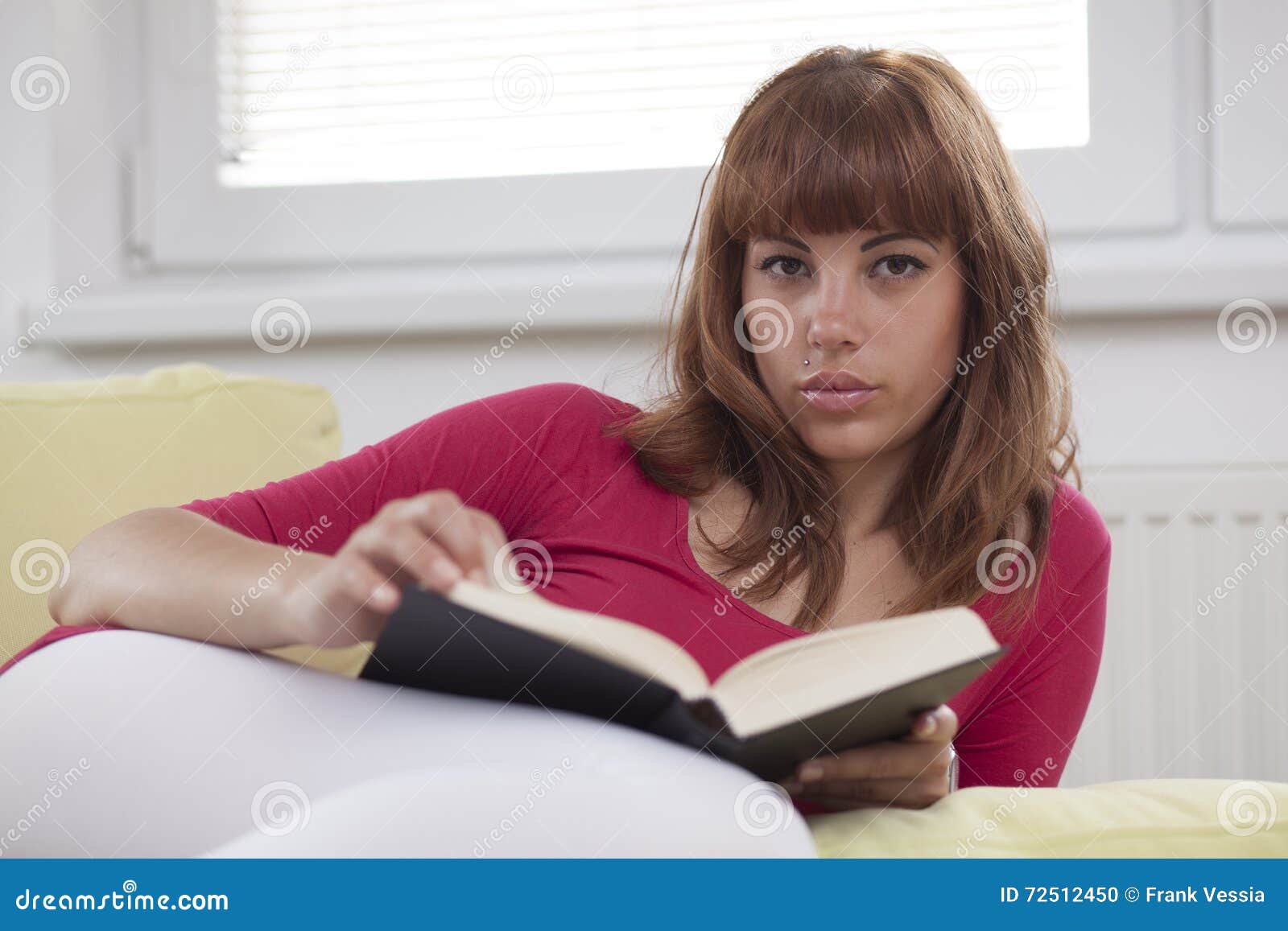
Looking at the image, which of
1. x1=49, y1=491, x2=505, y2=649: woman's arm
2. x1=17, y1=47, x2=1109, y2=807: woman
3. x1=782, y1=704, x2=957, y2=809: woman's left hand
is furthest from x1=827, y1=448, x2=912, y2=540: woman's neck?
x1=49, y1=491, x2=505, y2=649: woman's arm

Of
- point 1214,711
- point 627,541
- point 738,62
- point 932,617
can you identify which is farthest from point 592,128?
point 932,617

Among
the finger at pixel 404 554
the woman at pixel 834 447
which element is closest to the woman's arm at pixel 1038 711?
the woman at pixel 834 447

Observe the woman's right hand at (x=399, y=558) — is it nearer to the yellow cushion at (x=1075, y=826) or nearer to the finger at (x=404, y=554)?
the finger at (x=404, y=554)

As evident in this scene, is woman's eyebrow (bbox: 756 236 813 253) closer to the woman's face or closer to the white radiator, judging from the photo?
the woman's face

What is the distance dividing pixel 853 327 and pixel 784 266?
0.32 ft

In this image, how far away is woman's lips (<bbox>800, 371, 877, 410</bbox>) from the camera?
3.27ft

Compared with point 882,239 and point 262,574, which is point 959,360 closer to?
point 882,239

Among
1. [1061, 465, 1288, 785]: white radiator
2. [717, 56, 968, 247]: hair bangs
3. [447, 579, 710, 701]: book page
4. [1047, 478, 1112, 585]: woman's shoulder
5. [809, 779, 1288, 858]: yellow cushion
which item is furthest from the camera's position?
[1061, 465, 1288, 785]: white radiator

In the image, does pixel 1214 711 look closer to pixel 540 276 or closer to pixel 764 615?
pixel 764 615

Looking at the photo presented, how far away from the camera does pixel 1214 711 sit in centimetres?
147

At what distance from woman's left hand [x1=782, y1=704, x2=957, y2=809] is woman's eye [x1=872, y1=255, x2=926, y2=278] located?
43 centimetres

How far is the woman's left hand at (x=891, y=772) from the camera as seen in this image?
687 mm

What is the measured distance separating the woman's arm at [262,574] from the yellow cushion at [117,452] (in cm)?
25

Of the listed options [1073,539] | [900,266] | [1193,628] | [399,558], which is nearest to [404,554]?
[399,558]
